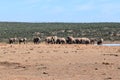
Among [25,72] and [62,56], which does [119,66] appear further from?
[62,56]

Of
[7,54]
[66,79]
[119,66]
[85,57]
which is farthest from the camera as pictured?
[7,54]

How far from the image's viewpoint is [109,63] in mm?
25594

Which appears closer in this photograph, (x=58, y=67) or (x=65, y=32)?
(x=58, y=67)

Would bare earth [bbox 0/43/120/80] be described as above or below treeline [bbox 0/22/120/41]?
above

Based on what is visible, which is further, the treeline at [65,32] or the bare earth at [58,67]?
the treeline at [65,32]

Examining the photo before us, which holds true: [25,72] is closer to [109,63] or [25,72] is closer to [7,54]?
[109,63]

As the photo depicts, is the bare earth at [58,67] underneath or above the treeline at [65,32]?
above

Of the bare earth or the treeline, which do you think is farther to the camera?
the treeline

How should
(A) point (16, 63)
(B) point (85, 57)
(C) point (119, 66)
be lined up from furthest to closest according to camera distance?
(B) point (85, 57)
(A) point (16, 63)
(C) point (119, 66)

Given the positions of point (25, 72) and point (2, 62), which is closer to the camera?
point (25, 72)

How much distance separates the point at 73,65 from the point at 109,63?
6.73 ft

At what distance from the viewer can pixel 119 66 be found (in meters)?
24.3

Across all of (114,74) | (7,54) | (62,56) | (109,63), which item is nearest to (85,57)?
(62,56)

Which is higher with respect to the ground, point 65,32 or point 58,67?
point 58,67
